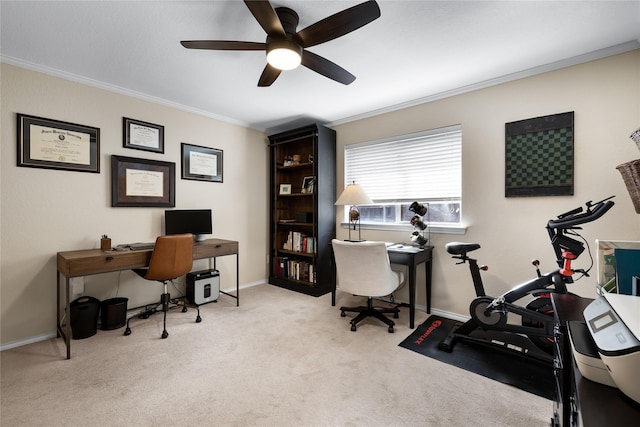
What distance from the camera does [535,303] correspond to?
6.84 feet

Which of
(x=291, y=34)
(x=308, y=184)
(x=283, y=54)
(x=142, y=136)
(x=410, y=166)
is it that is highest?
(x=291, y=34)

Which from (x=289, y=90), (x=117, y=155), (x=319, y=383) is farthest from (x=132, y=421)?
(x=289, y=90)

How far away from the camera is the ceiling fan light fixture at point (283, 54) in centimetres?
168

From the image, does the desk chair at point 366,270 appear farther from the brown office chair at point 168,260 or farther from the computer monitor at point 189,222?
the computer monitor at point 189,222

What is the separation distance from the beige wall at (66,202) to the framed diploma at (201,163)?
77 mm

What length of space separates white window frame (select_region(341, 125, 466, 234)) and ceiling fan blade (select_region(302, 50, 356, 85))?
4.61ft

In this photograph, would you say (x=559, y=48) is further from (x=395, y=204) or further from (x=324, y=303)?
(x=324, y=303)

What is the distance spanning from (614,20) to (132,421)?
12.7ft

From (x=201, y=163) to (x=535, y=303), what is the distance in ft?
12.3

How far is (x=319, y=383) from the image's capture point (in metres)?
1.81

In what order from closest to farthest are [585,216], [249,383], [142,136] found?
[585,216] → [249,383] → [142,136]

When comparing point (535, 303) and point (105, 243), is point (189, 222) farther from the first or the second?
point (535, 303)

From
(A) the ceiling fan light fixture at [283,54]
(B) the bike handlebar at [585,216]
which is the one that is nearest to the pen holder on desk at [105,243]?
(A) the ceiling fan light fixture at [283,54]

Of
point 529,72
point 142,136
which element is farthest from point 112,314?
point 529,72
